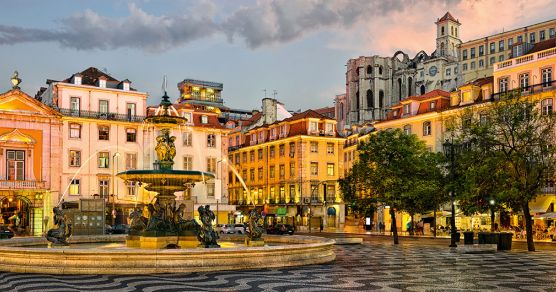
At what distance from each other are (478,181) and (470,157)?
Answer: 1.42m

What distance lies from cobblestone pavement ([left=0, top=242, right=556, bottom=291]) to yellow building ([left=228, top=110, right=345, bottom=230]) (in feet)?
160

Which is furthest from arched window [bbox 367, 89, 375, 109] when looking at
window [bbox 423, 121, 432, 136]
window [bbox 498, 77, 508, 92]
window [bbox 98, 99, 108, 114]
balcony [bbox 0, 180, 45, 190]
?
balcony [bbox 0, 180, 45, 190]

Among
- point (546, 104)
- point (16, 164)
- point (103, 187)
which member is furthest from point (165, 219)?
point (546, 104)

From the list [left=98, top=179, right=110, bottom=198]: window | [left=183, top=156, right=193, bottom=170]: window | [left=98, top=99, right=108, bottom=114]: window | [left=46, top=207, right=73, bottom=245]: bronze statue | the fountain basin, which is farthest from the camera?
[left=183, top=156, right=193, bottom=170]: window

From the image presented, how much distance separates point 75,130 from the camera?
56.3 meters

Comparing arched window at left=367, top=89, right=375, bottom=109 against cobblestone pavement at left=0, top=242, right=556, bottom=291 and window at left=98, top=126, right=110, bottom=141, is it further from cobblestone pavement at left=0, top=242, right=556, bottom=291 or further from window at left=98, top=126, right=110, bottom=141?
cobblestone pavement at left=0, top=242, right=556, bottom=291

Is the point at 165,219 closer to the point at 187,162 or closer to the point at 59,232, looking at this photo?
the point at 59,232

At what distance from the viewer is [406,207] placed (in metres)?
38.4

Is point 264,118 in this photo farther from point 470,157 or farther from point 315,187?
point 470,157

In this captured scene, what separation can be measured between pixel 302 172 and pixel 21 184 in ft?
102

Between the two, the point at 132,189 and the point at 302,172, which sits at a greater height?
the point at 302,172

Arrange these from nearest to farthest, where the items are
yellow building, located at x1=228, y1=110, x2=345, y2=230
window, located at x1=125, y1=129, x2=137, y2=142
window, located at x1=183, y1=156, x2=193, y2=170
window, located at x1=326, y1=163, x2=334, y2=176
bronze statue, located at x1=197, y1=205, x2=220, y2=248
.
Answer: bronze statue, located at x1=197, y1=205, x2=220, y2=248, window, located at x1=125, y1=129, x2=137, y2=142, window, located at x1=183, y1=156, x2=193, y2=170, yellow building, located at x1=228, y1=110, x2=345, y2=230, window, located at x1=326, y1=163, x2=334, y2=176

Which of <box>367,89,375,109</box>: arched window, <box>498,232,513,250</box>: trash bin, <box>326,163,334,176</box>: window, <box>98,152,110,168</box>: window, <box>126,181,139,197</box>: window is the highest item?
<box>367,89,375,109</box>: arched window

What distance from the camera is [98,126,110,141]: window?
57562 millimetres
